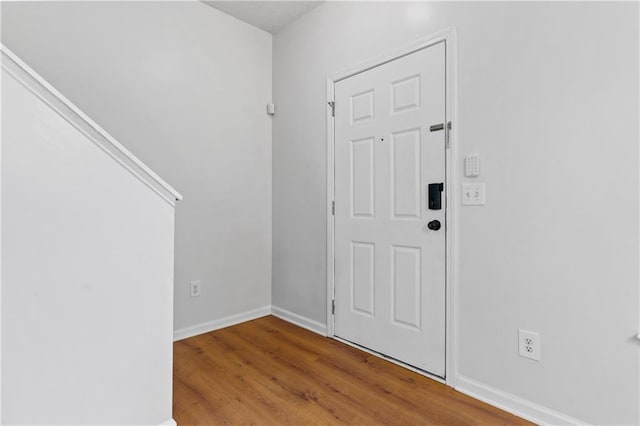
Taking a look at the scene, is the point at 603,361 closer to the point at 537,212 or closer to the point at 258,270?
the point at 537,212

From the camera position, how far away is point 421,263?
2.12m

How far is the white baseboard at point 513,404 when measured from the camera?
159cm

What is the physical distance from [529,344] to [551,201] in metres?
0.71

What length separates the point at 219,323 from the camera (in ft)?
9.41

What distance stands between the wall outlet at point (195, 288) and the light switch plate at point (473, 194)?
206 cm

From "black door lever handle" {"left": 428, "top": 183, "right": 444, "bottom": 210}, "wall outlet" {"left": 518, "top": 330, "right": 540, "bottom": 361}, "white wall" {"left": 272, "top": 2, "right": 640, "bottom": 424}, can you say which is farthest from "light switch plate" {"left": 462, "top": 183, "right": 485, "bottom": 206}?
"wall outlet" {"left": 518, "top": 330, "right": 540, "bottom": 361}

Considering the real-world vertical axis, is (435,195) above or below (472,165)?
below

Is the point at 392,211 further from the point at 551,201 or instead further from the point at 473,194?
the point at 551,201

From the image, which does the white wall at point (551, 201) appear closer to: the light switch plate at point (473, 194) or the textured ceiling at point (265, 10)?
the light switch plate at point (473, 194)

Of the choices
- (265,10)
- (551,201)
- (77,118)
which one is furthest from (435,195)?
(265,10)

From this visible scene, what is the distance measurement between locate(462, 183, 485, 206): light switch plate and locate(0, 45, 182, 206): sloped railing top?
1.49 metres

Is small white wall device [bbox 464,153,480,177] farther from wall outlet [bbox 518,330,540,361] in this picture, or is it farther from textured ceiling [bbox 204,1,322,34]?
textured ceiling [bbox 204,1,322,34]

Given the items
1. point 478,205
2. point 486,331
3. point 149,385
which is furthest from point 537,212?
point 149,385

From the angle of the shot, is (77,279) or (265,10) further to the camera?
(265,10)
